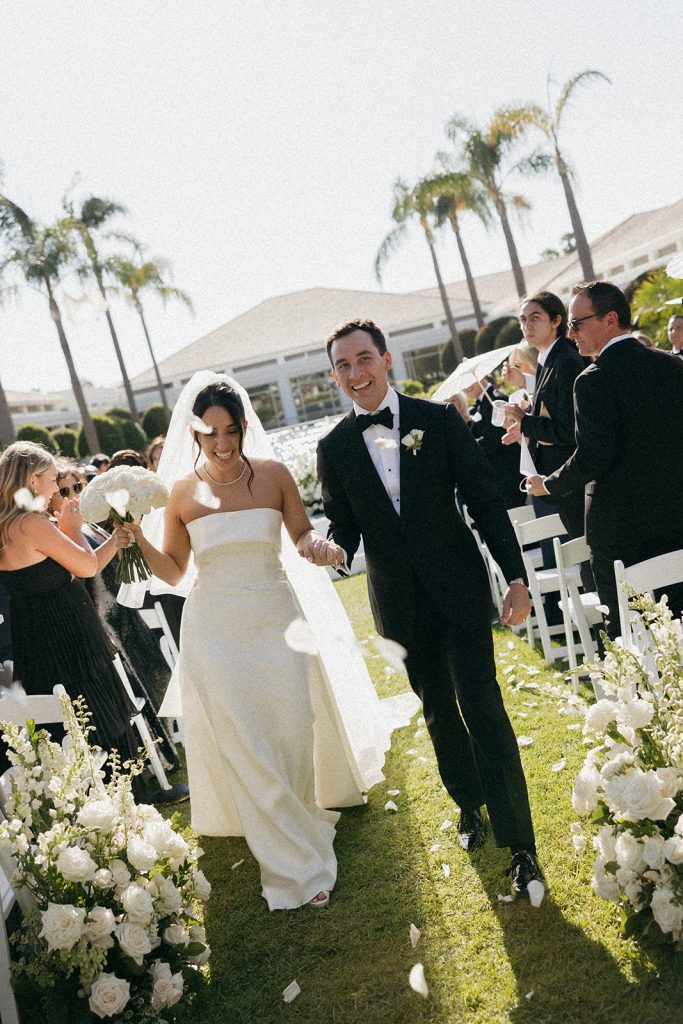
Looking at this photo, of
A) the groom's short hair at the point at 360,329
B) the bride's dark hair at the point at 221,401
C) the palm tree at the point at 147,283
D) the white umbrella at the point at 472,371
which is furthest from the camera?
the palm tree at the point at 147,283

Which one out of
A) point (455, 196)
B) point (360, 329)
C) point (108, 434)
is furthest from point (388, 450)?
point (108, 434)

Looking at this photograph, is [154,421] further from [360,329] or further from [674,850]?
[674,850]

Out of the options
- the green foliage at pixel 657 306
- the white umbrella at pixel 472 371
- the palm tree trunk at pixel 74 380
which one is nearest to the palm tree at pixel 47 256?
the palm tree trunk at pixel 74 380

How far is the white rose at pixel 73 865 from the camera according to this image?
9.46 feet

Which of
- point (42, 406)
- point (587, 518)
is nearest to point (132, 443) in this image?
point (42, 406)

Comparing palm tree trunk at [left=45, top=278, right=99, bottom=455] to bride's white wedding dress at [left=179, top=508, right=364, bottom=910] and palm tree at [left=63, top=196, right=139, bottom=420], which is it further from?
bride's white wedding dress at [left=179, top=508, right=364, bottom=910]

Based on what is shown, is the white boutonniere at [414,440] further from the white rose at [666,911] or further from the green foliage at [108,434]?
the green foliage at [108,434]

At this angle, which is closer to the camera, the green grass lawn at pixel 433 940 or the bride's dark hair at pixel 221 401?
the green grass lawn at pixel 433 940

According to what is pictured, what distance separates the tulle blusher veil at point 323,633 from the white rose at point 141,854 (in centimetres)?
177

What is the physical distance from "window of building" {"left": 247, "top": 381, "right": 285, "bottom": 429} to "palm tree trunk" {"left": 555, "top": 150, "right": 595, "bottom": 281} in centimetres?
2329

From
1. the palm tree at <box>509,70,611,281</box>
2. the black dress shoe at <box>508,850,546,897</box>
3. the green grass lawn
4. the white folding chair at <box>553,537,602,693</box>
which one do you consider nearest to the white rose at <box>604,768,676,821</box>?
the green grass lawn

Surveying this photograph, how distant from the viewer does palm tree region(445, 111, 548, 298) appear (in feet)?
94.3

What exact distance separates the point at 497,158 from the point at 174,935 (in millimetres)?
31071

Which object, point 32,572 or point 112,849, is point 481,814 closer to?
point 112,849
